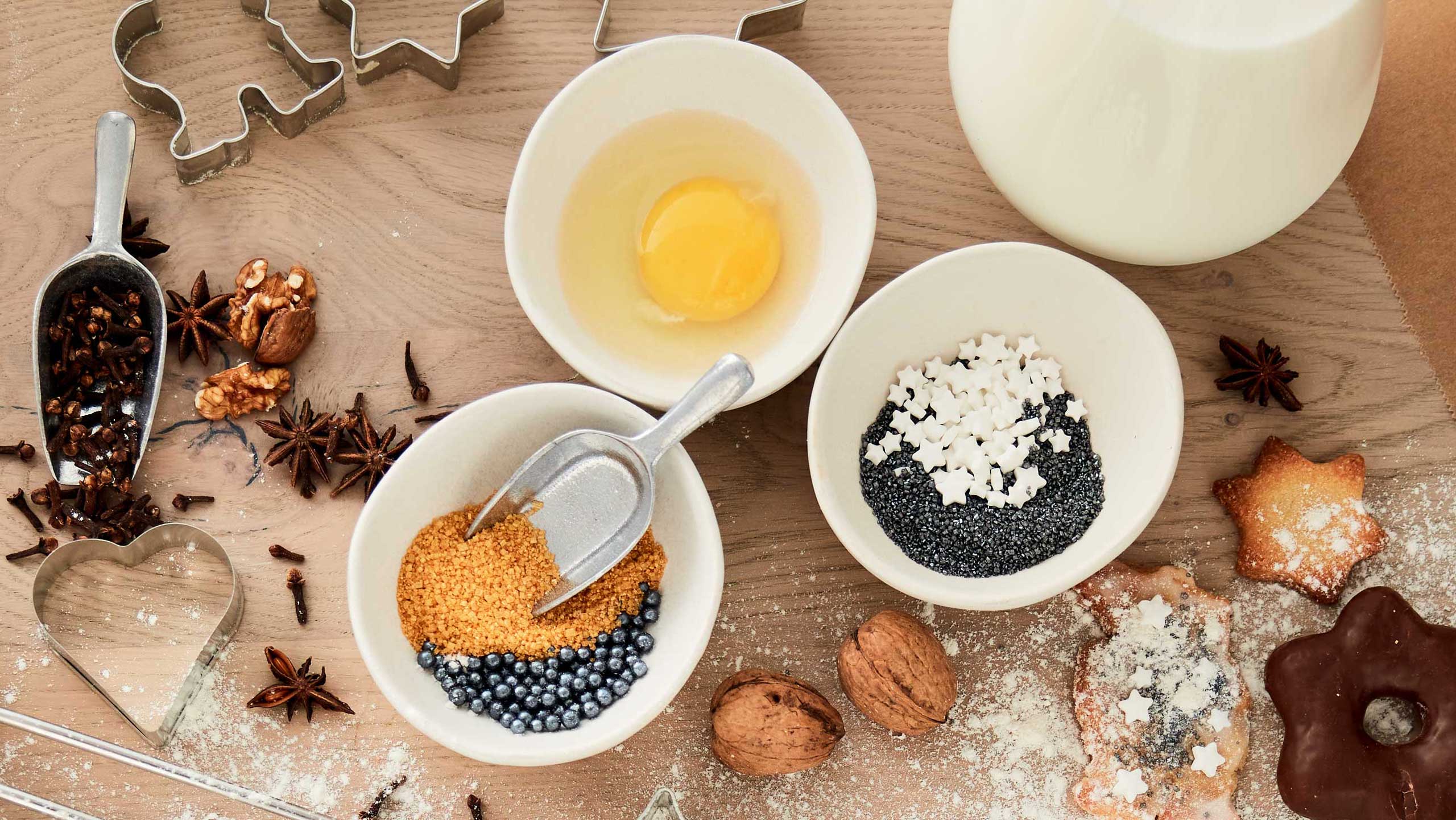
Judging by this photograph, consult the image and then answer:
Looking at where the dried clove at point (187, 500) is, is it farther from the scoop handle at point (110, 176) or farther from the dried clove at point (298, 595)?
the scoop handle at point (110, 176)

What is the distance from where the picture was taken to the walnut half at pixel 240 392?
1.67 meters

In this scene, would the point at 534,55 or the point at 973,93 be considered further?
the point at 534,55

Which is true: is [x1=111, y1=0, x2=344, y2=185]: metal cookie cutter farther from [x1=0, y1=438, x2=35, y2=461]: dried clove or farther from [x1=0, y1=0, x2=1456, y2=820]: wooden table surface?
[x1=0, y1=438, x2=35, y2=461]: dried clove

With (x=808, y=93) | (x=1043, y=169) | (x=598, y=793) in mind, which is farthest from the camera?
(x=598, y=793)

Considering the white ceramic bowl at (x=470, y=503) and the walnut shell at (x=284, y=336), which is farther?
the walnut shell at (x=284, y=336)

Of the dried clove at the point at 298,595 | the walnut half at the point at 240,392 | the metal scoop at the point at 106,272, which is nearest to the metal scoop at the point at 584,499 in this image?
the dried clove at the point at 298,595

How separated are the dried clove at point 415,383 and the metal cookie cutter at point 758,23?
598 mm

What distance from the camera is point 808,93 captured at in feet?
5.17

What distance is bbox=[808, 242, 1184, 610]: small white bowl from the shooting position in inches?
60.8

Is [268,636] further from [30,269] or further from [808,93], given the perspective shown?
[808,93]

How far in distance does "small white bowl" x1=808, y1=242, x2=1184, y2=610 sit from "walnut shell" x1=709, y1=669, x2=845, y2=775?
0.78 ft

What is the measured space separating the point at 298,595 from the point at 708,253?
0.84 metres

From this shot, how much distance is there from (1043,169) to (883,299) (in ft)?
1.00

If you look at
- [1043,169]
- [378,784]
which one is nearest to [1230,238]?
[1043,169]
